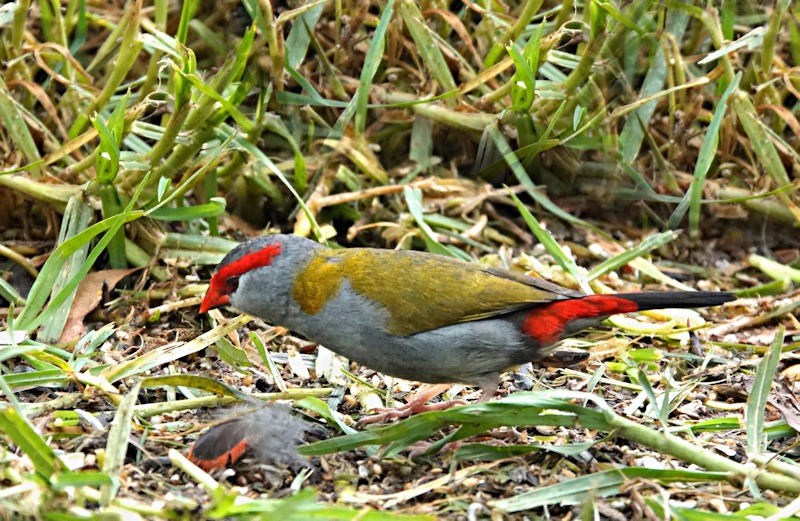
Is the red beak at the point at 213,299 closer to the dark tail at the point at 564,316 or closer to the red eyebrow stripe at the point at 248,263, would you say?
the red eyebrow stripe at the point at 248,263

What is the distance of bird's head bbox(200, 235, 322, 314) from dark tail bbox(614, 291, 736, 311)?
127cm

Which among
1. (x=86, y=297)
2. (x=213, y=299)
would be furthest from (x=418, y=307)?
(x=86, y=297)

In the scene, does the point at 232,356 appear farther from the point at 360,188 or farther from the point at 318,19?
the point at 318,19

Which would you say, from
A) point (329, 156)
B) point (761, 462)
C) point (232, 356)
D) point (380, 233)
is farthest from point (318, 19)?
point (761, 462)

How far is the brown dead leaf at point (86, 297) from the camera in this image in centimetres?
400

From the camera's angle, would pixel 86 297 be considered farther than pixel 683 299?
Yes

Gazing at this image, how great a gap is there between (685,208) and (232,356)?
2.45 meters

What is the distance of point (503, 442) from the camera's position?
3.36 metres

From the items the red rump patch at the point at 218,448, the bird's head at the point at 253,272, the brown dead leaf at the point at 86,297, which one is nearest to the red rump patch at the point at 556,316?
the bird's head at the point at 253,272

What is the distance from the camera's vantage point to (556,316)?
356 cm

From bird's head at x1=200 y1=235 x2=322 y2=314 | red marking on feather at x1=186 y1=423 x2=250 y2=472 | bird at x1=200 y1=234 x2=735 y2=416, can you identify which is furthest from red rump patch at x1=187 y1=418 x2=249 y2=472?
bird's head at x1=200 y1=235 x2=322 y2=314

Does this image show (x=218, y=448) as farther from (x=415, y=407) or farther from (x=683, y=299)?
(x=683, y=299)

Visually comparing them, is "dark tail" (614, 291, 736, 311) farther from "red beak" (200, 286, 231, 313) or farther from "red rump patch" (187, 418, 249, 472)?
"red beak" (200, 286, 231, 313)

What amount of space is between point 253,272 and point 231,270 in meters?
0.08
